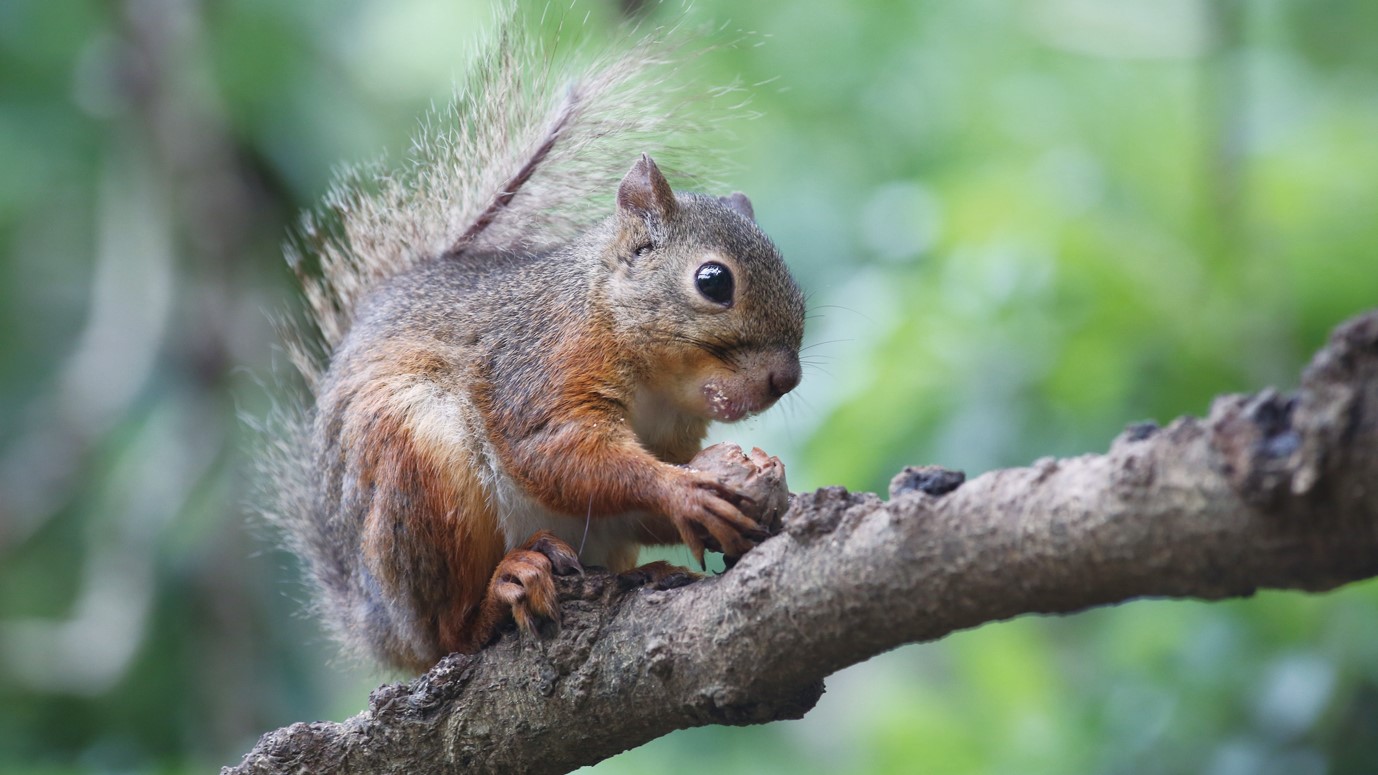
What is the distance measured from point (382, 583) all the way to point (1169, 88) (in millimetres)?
3178

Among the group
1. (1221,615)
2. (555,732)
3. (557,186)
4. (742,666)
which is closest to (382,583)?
(555,732)

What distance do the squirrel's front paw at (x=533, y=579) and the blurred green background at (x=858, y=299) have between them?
0.82 metres

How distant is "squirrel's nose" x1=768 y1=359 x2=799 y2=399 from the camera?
2.78 meters

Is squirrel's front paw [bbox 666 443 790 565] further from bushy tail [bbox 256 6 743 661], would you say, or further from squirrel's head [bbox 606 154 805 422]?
bushy tail [bbox 256 6 743 661]

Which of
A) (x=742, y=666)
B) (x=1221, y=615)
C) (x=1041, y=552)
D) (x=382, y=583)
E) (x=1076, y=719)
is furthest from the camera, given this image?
(x=1076, y=719)

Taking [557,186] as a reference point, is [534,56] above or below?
above

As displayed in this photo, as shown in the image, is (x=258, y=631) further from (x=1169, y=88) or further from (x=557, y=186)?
(x=1169, y=88)

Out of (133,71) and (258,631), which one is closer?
(133,71)

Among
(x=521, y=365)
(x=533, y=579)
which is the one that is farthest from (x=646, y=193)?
(x=533, y=579)

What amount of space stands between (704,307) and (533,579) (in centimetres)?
75

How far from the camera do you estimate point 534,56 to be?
3.72 m

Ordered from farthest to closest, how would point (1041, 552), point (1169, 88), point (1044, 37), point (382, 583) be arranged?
point (1044, 37), point (1169, 88), point (382, 583), point (1041, 552)

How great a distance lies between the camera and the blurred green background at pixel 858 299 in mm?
3217

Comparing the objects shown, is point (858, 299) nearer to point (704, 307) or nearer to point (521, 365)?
point (704, 307)
